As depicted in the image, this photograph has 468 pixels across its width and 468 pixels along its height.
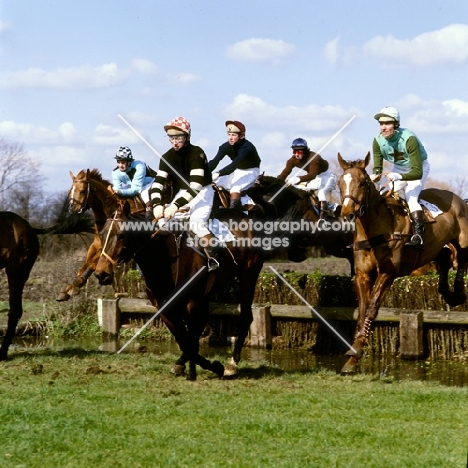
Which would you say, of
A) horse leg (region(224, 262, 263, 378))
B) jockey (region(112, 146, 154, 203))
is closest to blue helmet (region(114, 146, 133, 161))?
jockey (region(112, 146, 154, 203))

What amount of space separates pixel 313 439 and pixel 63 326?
9.07 meters

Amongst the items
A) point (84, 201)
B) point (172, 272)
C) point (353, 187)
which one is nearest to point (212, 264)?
point (172, 272)

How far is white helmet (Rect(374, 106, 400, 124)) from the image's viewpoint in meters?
11.6

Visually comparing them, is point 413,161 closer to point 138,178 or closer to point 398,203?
point 398,203

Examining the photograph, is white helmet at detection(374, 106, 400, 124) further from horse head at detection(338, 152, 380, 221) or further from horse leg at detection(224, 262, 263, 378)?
horse leg at detection(224, 262, 263, 378)

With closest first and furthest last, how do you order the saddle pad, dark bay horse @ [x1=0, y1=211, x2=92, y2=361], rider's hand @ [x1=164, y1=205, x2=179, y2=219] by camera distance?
rider's hand @ [x1=164, y1=205, x2=179, y2=219] → dark bay horse @ [x1=0, y1=211, x2=92, y2=361] → the saddle pad

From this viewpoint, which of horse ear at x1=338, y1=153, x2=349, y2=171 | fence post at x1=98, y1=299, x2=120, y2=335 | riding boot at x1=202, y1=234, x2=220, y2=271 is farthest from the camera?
fence post at x1=98, y1=299, x2=120, y2=335

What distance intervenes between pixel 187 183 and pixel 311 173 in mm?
4757

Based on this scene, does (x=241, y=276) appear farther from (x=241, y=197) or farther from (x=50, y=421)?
(x=50, y=421)

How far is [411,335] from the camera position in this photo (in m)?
12.9

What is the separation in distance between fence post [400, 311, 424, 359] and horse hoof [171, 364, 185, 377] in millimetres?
3774

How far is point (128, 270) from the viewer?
1628 centimetres

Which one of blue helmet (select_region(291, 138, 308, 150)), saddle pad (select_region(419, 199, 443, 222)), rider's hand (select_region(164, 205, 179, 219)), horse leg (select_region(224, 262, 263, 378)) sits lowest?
horse leg (select_region(224, 262, 263, 378))

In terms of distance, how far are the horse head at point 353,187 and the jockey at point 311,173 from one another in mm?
3430
